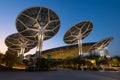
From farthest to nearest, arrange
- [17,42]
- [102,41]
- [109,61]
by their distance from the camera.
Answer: [17,42]
[102,41]
[109,61]

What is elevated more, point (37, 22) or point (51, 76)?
point (37, 22)

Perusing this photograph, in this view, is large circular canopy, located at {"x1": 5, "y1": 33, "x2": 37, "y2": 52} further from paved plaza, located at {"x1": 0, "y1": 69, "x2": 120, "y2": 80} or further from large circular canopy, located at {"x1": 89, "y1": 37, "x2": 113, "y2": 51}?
paved plaza, located at {"x1": 0, "y1": 69, "x2": 120, "y2": 80}

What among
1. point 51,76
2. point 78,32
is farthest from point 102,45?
point 51,76

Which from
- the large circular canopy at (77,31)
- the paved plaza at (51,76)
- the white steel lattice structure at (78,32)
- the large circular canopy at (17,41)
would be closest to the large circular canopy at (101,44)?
the white steel lattice structure at (78,32)

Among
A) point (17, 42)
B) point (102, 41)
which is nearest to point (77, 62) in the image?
point (102, 41)

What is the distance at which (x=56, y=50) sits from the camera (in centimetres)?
11162

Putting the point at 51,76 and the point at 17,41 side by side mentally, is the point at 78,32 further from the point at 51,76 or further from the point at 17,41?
the point at 51,76

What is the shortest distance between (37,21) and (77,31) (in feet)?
67.8

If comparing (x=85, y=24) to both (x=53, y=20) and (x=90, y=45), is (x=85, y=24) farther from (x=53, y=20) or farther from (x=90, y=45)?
(x=90, y=45)

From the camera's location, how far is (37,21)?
183 feet

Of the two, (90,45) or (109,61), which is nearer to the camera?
(109,61)

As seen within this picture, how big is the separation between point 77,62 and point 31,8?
25275 mm

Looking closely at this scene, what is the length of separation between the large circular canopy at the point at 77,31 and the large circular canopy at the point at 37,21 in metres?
8.71

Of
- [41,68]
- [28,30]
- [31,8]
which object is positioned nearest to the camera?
[41,68]
